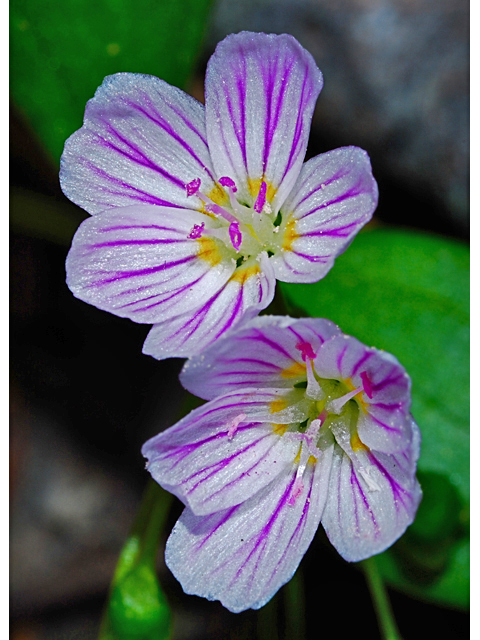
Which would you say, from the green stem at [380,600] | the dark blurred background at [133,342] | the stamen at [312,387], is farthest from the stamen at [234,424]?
the dark blurred background at [133,342]

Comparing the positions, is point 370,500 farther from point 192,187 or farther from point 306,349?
point 192,187

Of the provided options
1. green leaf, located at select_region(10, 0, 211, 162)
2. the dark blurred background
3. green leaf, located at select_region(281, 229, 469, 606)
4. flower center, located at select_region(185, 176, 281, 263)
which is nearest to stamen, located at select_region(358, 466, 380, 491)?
flower center, located at select_region(185, 176, 281, 263)

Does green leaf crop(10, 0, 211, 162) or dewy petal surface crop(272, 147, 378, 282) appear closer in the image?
dewy petal surface crop(272, 147, 378, 282)

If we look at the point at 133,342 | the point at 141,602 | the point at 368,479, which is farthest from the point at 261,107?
the point at 133,342

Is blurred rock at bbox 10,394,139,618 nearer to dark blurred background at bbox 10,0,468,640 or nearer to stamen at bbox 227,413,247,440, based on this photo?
dark blurred background at bbox 10,0,468,640

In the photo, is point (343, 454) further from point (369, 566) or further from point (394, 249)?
point (394, 249)

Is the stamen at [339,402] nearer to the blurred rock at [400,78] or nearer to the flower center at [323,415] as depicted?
the flower center at [323,415]

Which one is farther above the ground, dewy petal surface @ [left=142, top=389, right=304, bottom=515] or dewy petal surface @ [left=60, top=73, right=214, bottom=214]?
dewy petal surface @ [left=60, top=73, right=214, bottom=214]

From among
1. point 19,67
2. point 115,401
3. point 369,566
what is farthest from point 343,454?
point 19,67
